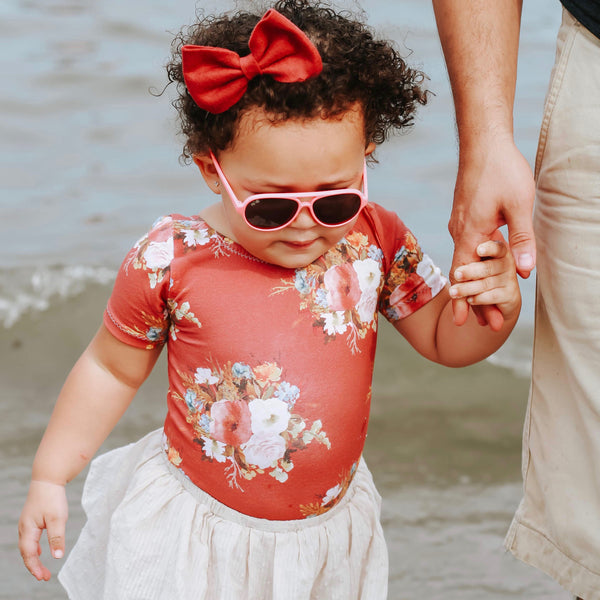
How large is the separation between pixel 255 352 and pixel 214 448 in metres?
0.23

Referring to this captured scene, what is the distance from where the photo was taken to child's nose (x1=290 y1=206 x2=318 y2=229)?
1865mm

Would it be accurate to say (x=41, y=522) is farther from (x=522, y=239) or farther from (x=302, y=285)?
(x=522, y=239)

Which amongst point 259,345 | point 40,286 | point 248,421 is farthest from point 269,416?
point 40,286

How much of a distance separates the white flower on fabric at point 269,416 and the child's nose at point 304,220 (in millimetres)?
376

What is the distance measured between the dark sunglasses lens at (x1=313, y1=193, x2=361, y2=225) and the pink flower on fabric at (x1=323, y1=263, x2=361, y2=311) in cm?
19

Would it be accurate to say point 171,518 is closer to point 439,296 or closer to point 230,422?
point 230,422

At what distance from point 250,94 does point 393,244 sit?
0.52 metres

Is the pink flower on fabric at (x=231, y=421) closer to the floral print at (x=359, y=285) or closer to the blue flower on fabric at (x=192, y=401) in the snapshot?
the blue flower on fabric at (x=192, y=401)

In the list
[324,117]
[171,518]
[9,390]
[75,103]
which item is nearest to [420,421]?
[9,390]

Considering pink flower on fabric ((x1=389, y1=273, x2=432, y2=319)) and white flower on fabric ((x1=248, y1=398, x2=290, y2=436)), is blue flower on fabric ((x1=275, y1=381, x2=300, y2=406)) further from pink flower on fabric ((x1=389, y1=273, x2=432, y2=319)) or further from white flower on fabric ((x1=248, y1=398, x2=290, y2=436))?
pink flower on fabric ((x1=389, y1=273, x2=432, y2=319))

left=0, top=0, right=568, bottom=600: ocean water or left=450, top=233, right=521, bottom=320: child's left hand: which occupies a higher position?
left=450, top=233, right=521, bottom=320: child's left hand

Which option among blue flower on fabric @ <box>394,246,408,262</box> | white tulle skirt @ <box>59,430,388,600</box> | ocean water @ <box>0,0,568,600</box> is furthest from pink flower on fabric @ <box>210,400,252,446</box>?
ocean water @ <box>0,0,568,600</box>

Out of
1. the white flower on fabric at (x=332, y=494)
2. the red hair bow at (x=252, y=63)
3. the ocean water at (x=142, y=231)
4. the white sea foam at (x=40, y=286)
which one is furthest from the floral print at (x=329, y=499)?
the white sea foam at (x=40, y=286)

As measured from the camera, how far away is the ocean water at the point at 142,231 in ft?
11.0
